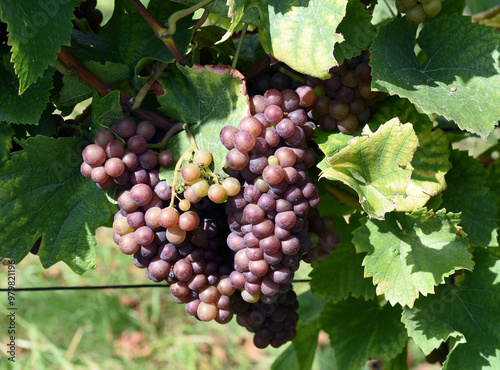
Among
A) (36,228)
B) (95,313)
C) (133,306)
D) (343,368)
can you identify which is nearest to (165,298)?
(133,306)

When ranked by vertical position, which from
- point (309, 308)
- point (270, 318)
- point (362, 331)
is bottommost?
point (309, 308)

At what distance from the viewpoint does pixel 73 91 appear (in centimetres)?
67

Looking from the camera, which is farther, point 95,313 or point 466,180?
point 95,313

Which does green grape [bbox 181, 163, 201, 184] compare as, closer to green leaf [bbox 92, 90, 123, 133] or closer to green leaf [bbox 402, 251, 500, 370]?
green leaf [bbox 92, 90, 123, 133]

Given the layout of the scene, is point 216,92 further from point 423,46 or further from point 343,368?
point 343,368

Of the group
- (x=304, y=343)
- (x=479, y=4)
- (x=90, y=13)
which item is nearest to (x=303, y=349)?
(x=304, y=343)

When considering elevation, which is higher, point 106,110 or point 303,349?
point 106,110

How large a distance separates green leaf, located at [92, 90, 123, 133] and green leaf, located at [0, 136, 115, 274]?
0.07 meters

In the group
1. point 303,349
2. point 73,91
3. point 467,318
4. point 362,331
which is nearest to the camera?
point 73,91

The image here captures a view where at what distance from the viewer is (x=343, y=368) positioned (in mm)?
931

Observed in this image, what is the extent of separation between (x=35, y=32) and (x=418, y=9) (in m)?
0.47

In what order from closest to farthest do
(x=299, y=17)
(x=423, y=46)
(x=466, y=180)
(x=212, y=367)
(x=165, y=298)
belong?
(x=299, y=17)
(x=423, y=46)
(x=466, y=180)
(x=212, y=367)
(x=165, y=298)

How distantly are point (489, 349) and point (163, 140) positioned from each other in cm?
57

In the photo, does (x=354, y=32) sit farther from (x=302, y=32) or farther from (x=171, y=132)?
(x=171, y=132)
